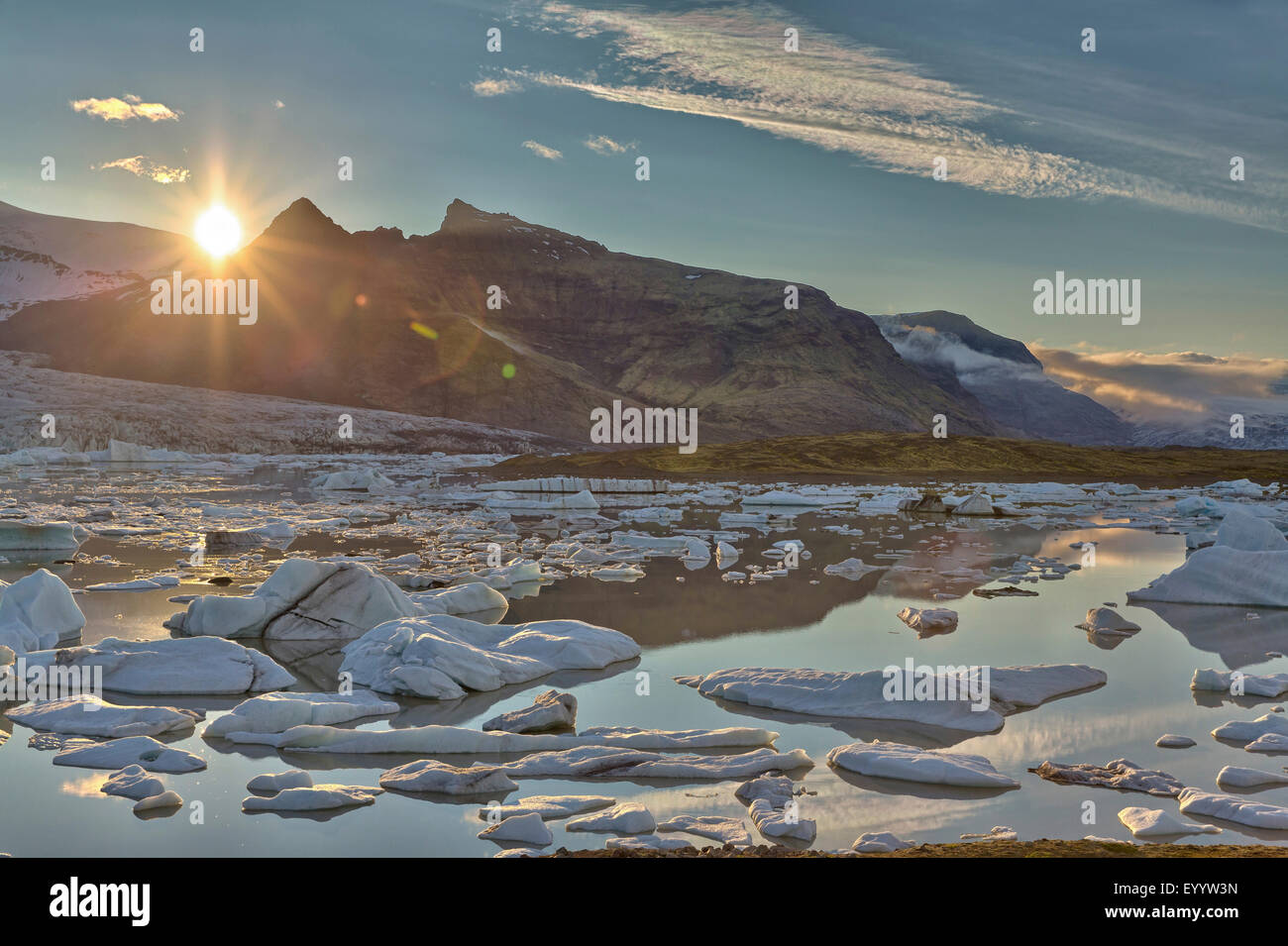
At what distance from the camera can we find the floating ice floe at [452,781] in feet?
24.4

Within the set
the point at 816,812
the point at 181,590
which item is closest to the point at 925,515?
the point at 181,590

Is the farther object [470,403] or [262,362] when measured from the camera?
[262,362]

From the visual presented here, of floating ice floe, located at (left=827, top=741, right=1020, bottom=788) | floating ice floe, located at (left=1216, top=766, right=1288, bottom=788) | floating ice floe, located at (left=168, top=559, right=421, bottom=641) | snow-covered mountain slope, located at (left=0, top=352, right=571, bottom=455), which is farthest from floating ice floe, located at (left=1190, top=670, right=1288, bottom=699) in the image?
snow-covered mountain slope, located at (left=0, top=352, right=571, bottom=455)

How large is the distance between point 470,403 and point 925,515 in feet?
432

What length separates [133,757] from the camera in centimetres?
821

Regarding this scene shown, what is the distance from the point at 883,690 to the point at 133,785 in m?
6.93

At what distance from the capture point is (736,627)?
14.9m

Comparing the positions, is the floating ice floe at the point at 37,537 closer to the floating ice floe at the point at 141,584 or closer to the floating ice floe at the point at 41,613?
the floating ice floe at the point at 141,584

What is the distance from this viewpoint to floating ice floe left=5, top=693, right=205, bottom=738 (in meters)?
9.00

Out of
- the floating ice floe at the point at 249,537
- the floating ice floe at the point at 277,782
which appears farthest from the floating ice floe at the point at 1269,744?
the floating ice floe at the point at 249,537

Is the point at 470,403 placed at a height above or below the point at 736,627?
above

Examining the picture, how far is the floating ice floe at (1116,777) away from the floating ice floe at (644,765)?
78.3 inches
